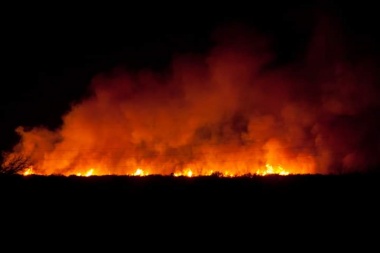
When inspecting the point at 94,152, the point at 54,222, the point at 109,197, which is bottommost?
the point at 54,222

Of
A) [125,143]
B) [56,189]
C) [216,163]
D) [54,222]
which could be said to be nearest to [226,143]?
[216,163]

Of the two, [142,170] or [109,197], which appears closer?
[109,197]

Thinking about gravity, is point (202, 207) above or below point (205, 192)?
below

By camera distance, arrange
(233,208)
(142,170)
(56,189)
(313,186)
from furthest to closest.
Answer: (142,170), (56,189), (313,186), (233,208)

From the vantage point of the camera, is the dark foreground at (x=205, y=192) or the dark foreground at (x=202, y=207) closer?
the dark foreground at (x=202, y=207)

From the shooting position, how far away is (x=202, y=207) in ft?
51.7

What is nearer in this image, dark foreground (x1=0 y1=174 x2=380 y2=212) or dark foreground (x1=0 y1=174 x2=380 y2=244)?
dark foreground (x1=0 y1=174 x2=380 y2=244)

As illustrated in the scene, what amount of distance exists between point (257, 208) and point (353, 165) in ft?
Answer: 39.0

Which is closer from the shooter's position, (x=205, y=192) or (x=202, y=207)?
(x=202, y=207)

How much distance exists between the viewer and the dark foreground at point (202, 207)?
14.3 meters

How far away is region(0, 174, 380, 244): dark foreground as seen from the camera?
47.0 ft

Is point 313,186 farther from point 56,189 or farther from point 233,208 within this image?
point 56,189

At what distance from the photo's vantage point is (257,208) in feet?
50.9

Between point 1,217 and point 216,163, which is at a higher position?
point 216,163
